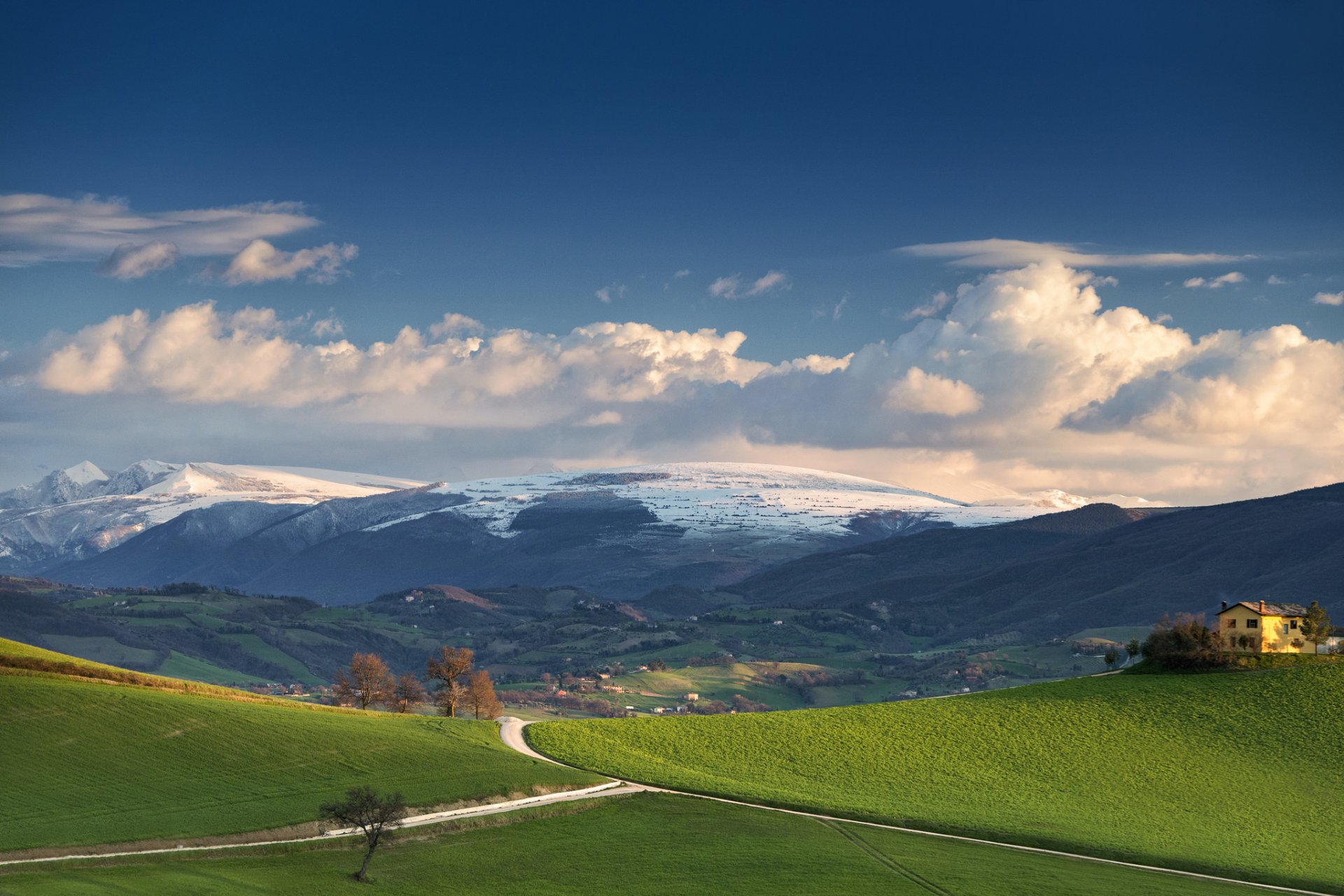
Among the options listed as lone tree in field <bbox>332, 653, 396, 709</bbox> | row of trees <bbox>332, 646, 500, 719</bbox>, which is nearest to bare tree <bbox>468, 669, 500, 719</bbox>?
row of trees <bbox>332, 646, 500, 719</bbox>

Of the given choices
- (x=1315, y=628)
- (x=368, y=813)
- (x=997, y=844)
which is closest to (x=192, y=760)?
(x=368, y=813)

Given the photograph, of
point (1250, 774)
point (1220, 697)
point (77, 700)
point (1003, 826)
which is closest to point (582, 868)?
point (1003, 826)

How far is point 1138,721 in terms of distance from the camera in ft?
420

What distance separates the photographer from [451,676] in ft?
491

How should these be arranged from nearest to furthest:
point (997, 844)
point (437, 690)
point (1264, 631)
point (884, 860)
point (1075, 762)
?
1. point (884, 860)
2. point (997, 844)
3. point (1075, 762)
4. point (1264, 631)
5. point (437, 690)

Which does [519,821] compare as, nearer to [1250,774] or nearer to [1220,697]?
[1250,774]

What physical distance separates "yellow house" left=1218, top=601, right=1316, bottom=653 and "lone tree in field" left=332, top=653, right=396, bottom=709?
9069 centimetres

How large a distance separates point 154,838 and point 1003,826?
180ft

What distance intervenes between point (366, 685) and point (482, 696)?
42.0 feet

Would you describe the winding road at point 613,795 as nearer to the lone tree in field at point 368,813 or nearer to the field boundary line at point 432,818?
the field boundary line at point 432,818

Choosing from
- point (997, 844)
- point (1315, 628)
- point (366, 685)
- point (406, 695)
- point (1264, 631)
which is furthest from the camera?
point (406, 695)

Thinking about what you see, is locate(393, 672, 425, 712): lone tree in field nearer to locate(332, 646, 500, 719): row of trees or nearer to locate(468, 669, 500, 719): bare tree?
locate(332, 646, 500, 719): row of trees

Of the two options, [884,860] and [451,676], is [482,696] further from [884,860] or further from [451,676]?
[884,860]

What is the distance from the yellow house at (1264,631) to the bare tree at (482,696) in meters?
78.7
